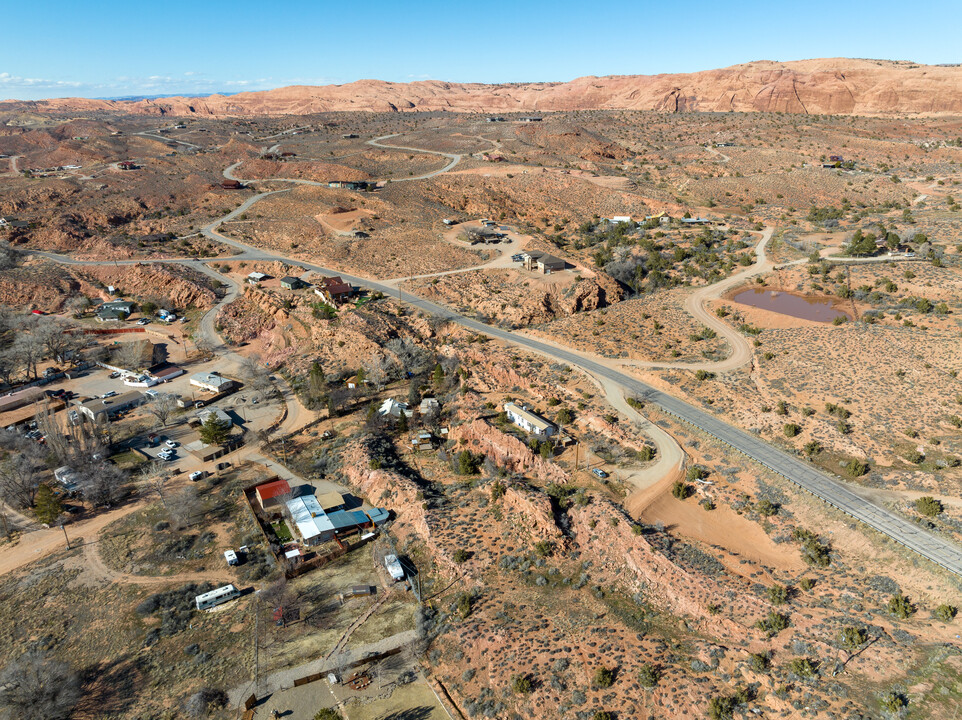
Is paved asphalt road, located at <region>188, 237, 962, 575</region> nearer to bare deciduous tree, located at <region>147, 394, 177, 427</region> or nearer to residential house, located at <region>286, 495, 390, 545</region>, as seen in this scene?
residential house, located at <region>286, 495, 390, 545</region>

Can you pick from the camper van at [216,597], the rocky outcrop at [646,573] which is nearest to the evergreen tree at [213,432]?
the camper van at [216,597]

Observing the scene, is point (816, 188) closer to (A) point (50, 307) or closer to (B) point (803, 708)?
(B) point (803, 708)

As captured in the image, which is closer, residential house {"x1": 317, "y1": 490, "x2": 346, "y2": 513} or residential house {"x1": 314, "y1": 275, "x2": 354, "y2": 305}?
residential house {"x1": 317, "y1": 490, "x2": 346, "y2": 513}

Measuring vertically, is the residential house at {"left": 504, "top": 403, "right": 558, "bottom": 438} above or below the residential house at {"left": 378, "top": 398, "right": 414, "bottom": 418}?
above

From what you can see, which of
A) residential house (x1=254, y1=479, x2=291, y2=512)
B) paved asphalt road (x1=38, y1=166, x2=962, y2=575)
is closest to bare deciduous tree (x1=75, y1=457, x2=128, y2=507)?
residential house (x1=254, y1=479, x2=291, y2=512)

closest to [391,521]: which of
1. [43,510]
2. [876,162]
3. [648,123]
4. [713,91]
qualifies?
[43,510]

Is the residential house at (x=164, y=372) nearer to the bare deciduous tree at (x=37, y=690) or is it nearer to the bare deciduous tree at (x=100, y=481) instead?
the bare deciduous tree at (x=100, y=481)
